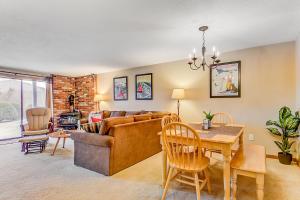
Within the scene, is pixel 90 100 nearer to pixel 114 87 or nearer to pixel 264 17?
pixel 114 87

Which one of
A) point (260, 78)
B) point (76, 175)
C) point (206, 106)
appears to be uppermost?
point (260, 78)

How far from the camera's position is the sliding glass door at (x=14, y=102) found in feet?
17.3

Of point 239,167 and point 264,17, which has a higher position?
point 264,17

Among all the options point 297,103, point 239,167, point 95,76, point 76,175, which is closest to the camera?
point 239,167

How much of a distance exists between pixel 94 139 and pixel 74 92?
498cm

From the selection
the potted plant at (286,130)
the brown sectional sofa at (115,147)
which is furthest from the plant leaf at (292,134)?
the brown sectional sofa at (115,147)

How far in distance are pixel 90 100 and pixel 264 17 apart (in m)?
5.88

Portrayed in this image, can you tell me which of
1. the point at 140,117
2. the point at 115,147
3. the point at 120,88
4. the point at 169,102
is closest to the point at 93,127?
the point at 115,147

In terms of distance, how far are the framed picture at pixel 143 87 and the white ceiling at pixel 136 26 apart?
1256mm

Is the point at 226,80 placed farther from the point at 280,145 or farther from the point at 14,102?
the point at 14,102

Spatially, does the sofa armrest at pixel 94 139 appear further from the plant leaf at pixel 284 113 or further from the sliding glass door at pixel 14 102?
the sliding glass door at pixel 14 102

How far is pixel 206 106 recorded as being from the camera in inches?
164

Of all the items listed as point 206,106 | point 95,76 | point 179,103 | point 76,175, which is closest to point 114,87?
point 95,76

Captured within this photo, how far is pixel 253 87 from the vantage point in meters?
3.54
